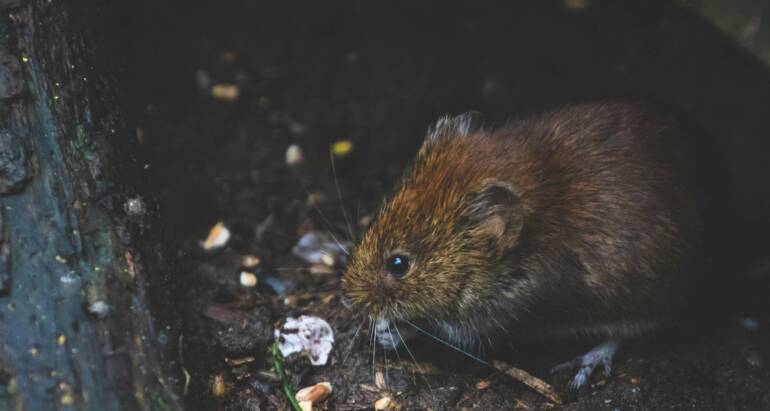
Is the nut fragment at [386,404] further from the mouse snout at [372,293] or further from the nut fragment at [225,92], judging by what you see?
the nut fragment at [225,92]

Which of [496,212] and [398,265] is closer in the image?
[496,212]

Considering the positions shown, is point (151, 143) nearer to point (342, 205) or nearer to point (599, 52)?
point (342, 205)

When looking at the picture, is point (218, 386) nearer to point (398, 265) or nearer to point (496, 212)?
point (398, 265)

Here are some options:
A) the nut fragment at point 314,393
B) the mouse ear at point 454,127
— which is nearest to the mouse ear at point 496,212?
the mouse ear at point 454,127

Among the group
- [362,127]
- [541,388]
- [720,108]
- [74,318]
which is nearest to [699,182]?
[541,388]

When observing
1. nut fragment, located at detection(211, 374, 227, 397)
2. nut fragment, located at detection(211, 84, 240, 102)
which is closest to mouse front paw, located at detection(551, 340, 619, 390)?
nut fragment, located at detection(211, 374, 227, 397)

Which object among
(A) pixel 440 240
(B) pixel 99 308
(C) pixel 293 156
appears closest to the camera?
(B) pixel 99 308

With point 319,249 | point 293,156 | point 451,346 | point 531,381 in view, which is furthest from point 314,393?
point 293,156
